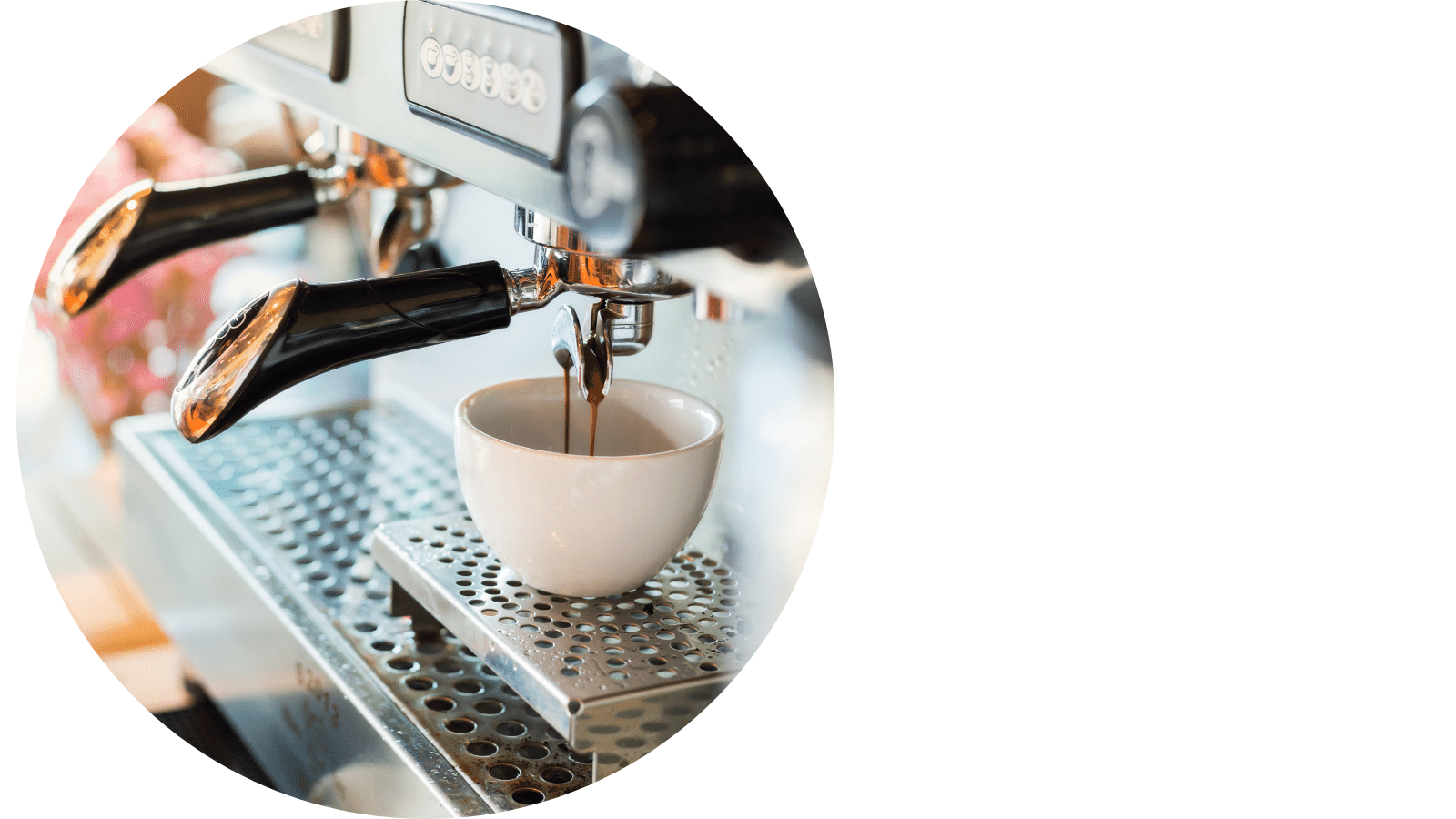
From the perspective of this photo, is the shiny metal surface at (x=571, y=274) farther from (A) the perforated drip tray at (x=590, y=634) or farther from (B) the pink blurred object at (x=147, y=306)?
(B) the pink blurred object at (x=147, y=306)

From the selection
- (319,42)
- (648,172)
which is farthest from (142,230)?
(648,172)

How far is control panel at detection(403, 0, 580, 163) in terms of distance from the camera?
0.35m

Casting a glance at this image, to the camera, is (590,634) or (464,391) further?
(464,391)

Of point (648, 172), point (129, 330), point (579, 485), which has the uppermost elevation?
point (648, 172)

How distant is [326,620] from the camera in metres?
0.60

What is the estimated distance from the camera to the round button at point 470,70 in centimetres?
39

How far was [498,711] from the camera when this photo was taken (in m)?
0.54

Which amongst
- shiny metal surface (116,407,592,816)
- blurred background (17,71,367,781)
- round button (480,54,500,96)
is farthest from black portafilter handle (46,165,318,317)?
blurred background (17,71,367,781)

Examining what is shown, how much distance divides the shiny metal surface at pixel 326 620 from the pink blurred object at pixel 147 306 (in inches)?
14.6

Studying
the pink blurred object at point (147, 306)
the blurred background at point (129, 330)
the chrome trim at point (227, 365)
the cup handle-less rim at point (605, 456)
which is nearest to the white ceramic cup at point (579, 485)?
the cup handle-less rim at point (605, 456)

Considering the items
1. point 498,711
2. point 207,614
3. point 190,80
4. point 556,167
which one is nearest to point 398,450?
point 207,614

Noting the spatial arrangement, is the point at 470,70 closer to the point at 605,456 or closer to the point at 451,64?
the point at 451,64

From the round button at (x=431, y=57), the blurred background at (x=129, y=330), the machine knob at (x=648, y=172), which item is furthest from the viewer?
the blurred background at (x=129, y=330)

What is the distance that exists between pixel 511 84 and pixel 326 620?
1.15ft
